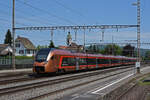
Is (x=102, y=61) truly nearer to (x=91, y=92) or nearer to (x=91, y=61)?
(x=91, y=61)

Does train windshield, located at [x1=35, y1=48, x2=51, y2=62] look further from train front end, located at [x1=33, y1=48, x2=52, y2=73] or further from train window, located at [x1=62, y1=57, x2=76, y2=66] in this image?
train window, located at [x1=62, y1=57, x2=76, y2=66]

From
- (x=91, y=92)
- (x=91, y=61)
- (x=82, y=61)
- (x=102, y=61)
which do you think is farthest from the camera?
(x=102, y=61)

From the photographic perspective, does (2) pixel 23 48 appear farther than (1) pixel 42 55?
Yes

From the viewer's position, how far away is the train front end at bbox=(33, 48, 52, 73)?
2284cm

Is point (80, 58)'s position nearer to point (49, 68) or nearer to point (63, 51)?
point (63, 51)

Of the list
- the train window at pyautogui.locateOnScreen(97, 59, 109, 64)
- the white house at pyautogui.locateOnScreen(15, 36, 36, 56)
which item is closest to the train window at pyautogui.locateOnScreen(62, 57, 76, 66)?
the train window at pyautogui.locateOnScreen(97, 59, 109, 64)

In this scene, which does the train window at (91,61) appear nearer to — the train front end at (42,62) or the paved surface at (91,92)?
the train front end at (42,62)

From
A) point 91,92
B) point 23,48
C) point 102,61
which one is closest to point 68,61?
point 91,92

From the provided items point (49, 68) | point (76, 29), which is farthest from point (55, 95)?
point (76, 29)

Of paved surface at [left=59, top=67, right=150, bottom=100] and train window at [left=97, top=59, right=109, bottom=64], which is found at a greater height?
train window at [left=97, top=59, right=109, bottom=64]

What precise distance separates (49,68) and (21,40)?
222 feet

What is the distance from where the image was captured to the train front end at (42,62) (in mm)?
22844

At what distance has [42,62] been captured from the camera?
23.0 m

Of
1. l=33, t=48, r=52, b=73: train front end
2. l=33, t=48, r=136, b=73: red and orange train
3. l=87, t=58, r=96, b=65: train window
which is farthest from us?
l=87, t=58, r=96, b=65: train window
